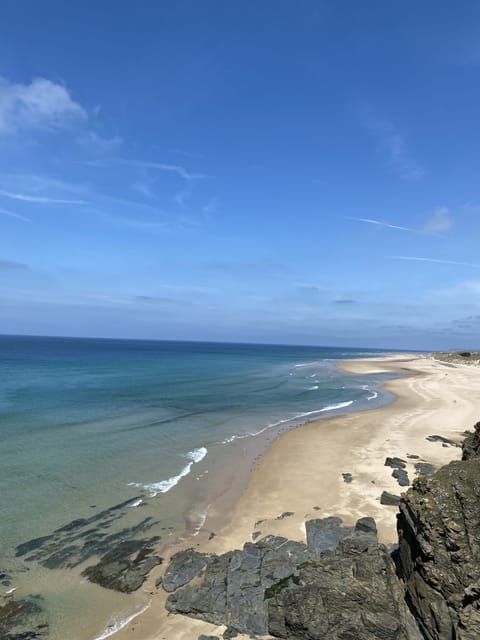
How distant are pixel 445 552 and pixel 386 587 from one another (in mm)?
2140

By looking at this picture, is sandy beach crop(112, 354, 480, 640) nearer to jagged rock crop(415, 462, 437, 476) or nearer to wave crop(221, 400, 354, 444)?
jagged rock crop(415, 462, 437, 476)

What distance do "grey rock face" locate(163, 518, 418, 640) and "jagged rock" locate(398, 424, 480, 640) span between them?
0.84 meters

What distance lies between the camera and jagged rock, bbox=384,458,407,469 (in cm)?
2348

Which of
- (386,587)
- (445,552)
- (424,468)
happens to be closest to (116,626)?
(386,587)

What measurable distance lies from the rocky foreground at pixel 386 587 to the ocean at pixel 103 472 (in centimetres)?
328

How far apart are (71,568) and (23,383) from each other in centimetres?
5154

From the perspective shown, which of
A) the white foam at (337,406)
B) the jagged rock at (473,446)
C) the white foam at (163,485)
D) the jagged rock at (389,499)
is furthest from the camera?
the white foam at (337,406)

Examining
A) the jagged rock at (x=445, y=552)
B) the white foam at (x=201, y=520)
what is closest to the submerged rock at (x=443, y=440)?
the white foam at (x=201, y=520)

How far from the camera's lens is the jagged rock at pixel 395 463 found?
23484 mm

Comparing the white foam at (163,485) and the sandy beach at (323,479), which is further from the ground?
the sandy beach at (323,479)

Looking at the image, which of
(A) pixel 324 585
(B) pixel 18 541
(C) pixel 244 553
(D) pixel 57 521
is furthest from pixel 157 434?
(A) pixel 324 585

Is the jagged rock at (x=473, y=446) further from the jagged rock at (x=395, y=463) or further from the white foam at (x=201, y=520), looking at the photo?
the jagged rock at (x=395, y=463)

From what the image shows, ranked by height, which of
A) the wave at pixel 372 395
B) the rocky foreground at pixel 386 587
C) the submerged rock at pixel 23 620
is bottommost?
the submerged rock at pixel 23 620

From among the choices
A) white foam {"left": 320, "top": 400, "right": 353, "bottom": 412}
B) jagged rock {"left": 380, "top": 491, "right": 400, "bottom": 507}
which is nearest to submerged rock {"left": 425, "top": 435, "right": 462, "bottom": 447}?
jagged rock {"left": 380, "top": 491, "right": 400, "bottom": 507}
